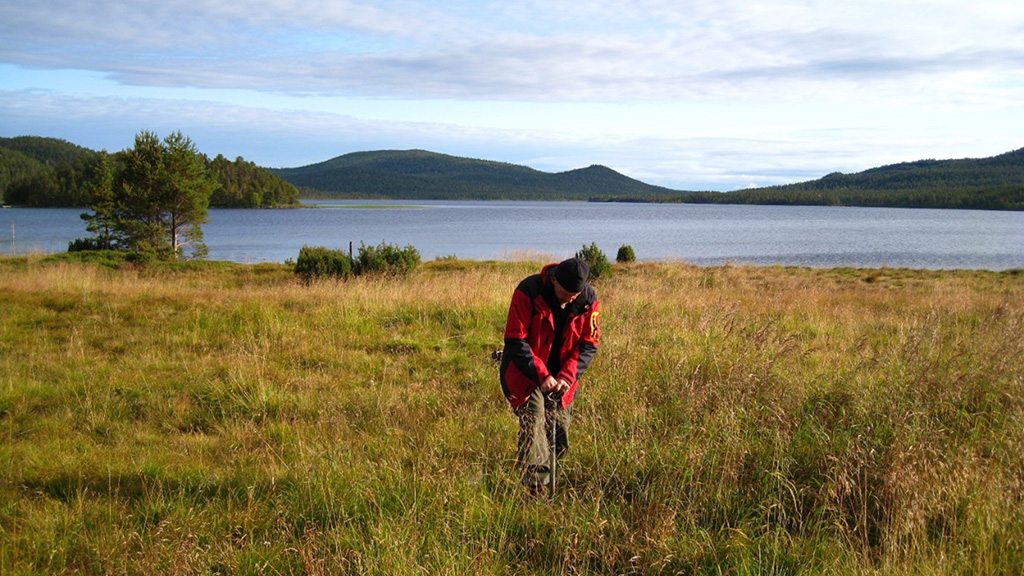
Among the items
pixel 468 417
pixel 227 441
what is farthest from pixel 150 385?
pixel 468 417

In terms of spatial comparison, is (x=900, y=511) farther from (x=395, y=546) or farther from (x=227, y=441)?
(x=227, y=441)

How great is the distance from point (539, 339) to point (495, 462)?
0.90 meters

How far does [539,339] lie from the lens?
158 inches

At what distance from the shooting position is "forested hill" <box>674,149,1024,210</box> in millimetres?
137625

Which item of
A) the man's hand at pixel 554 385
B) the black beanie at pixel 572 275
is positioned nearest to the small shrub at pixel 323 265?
the man's hand at pixel 554 385

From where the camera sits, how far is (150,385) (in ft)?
20.0

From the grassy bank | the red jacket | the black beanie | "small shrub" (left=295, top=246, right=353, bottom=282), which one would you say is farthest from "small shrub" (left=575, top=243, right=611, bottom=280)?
the black beanie

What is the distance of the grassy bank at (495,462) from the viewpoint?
328 centimetres

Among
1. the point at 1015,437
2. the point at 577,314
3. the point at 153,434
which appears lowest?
the point at 153,434

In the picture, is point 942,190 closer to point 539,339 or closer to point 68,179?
point 68,179

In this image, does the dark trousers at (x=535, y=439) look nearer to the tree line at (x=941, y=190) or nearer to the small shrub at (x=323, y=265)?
the small shrub at (x=323, y=265)

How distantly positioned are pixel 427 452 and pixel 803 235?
6536 cm

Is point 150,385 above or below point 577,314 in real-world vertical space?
below

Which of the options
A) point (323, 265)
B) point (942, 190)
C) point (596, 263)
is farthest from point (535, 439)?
point (942, 190)
